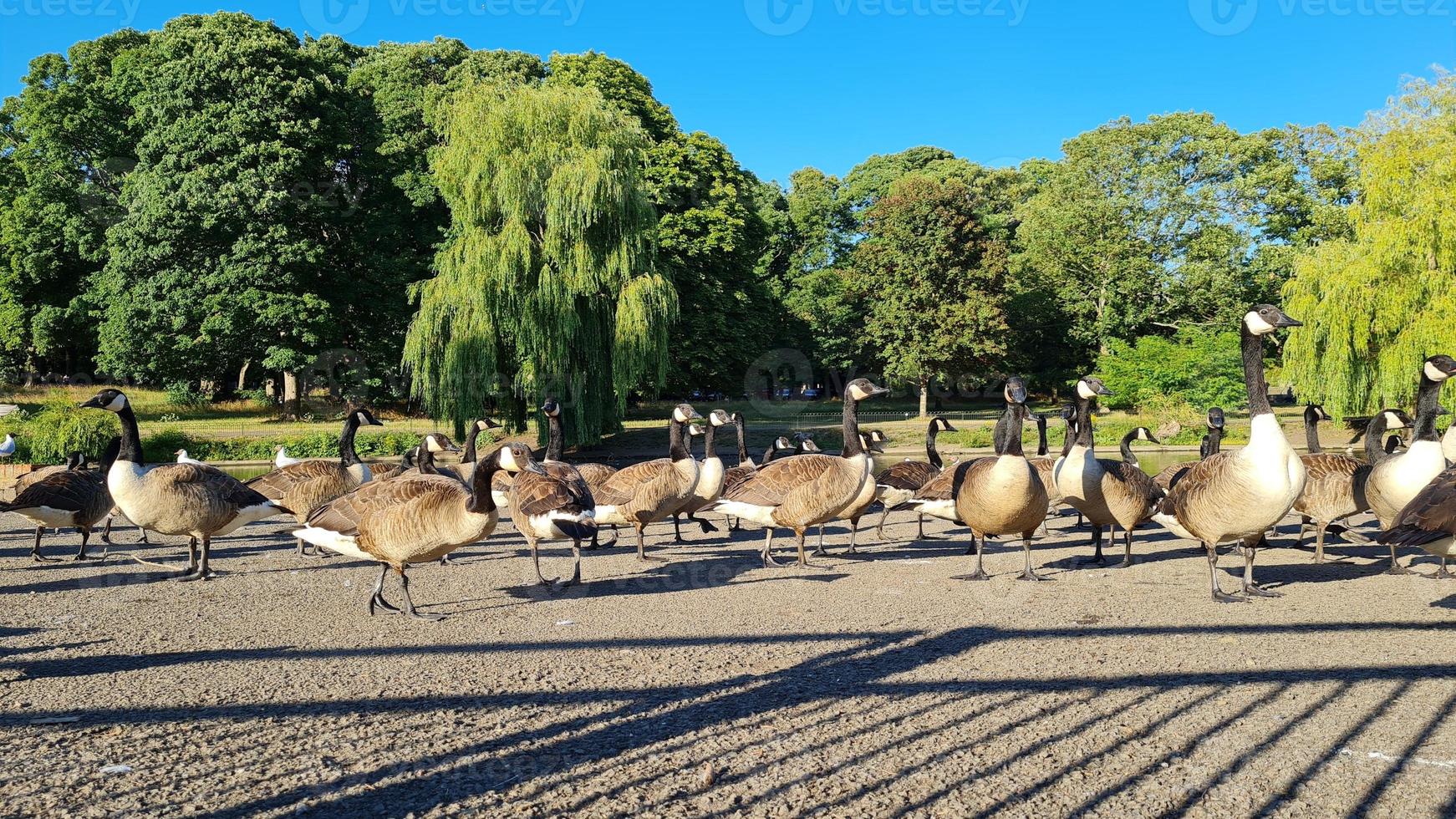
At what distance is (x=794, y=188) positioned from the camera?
6225 cm

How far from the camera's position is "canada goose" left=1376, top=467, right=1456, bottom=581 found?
7.28m

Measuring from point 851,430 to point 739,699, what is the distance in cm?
658

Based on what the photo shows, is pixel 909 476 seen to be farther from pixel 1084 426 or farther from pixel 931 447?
pixel 1084 426

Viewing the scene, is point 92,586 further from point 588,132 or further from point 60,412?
point 588,132

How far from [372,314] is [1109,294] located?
3620 centimetres

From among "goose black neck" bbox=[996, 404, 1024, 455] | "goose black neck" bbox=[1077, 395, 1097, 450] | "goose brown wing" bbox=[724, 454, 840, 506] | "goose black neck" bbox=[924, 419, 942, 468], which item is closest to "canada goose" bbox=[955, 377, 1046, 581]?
"goose black neck" bbox=[996, 404, 1024, 455]

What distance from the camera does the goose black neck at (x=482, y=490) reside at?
800cm

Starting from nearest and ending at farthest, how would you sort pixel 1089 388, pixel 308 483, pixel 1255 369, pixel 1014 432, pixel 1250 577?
1. pixel 1250 577
2. pixel 1255 369
3. pixel 1014 432
4. pixel 1089 388
5. pixel 308 483

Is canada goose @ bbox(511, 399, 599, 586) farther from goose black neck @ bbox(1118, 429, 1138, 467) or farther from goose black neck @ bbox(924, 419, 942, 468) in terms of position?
goose black neck @ bbox(1118, 429, 1138, 467)

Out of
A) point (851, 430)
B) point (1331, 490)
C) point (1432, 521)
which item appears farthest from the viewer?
point (851, 430)

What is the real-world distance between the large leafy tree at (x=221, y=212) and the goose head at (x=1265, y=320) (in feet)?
107

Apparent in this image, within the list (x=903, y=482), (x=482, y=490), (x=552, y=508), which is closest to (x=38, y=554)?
(x=552, y=508)

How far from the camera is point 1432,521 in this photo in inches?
290

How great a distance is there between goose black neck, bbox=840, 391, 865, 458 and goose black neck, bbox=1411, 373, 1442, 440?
19.5ft
